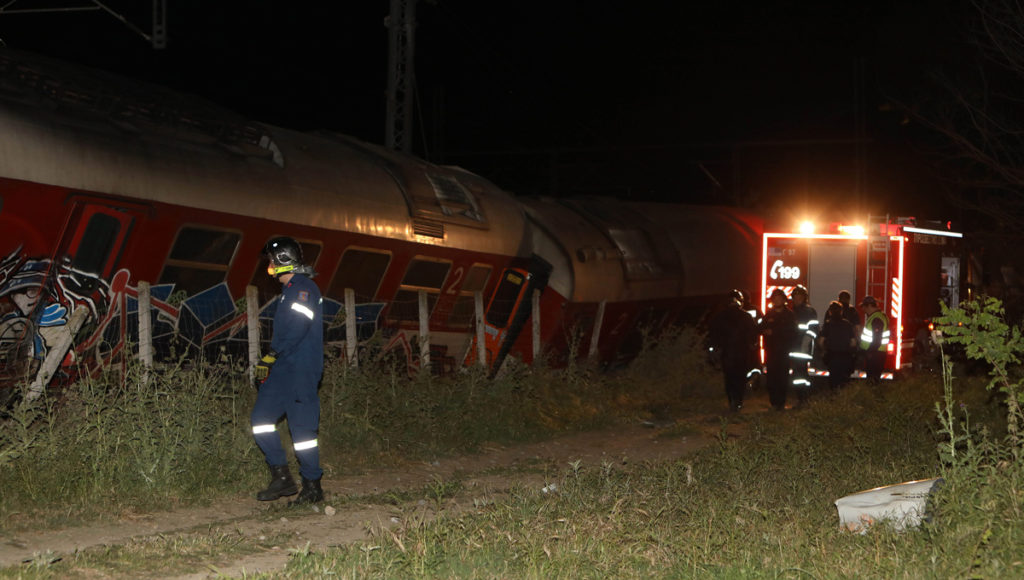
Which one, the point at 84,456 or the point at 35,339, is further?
the point at 35,339

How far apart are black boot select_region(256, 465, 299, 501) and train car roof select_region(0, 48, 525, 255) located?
2.80m

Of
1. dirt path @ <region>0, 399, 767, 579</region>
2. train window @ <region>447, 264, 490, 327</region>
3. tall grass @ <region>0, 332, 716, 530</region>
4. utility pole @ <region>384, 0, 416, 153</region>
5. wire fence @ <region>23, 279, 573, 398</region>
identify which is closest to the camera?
dirt path @ <region>0, 399, 767, 579</region>

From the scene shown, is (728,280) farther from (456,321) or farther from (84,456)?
(84,456)

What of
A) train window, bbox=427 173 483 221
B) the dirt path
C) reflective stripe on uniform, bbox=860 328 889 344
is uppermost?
train window, bbox=427 173 483 221

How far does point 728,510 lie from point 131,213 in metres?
5.33

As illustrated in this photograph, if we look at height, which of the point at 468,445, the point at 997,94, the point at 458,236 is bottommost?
the point at 468,445

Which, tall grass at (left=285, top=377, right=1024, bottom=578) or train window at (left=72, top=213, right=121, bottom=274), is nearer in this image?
tall grass at (left=285, top=377, right=1024, bottom=578)

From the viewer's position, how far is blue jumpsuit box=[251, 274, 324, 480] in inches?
287

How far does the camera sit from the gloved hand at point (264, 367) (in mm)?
7203

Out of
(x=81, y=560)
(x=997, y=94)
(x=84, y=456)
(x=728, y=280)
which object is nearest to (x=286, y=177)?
(x=84, y=456)

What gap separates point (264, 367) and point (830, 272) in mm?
12261

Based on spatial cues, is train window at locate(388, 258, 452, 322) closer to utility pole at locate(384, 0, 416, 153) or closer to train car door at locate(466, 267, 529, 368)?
train car door at locate(466, 267, 529, 368)

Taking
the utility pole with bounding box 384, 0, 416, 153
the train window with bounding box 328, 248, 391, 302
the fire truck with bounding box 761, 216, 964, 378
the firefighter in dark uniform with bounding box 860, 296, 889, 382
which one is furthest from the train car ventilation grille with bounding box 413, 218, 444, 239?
the fire truck with bounding box 761, 216, 964, 378

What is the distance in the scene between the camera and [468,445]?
10.6m
